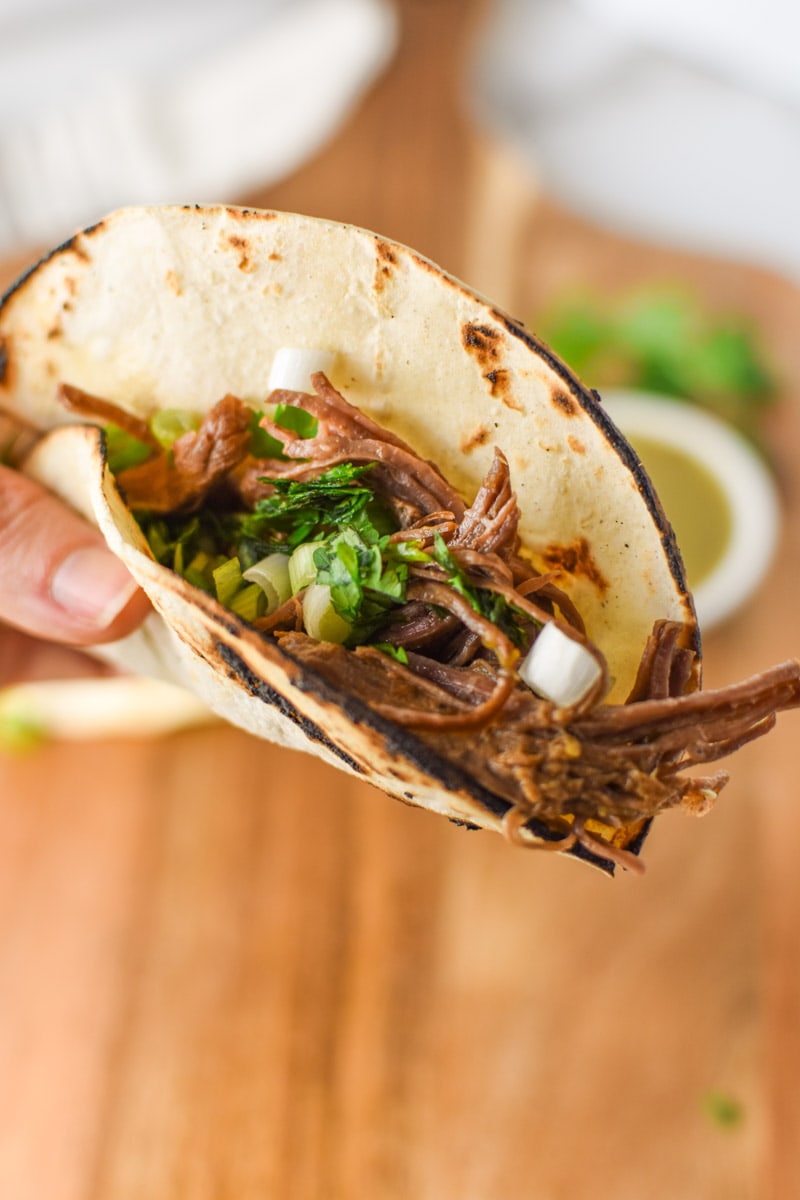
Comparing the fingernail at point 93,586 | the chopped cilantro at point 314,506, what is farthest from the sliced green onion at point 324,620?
the fingernail at point 93,586

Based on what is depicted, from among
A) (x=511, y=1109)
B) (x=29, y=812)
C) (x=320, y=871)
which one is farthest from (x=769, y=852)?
(x=29, y=812)

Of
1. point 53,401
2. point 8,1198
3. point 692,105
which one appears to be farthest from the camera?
point 692,105

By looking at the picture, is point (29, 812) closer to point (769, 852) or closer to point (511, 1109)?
point (511, 1109)

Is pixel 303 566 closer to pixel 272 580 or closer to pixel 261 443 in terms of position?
pixel 272 580

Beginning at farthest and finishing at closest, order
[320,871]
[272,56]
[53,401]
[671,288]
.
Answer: [272,56] < [671,288] < [320,871] < [53,401]

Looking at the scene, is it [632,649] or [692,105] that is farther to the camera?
[692,105]

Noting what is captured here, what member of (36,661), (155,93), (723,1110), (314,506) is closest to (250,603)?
(314,506)

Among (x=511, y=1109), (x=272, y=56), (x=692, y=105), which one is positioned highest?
(x=692, y=105)

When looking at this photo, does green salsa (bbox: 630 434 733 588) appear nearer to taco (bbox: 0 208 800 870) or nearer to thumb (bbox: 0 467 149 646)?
taco (bbox: 0 208 800 870)
